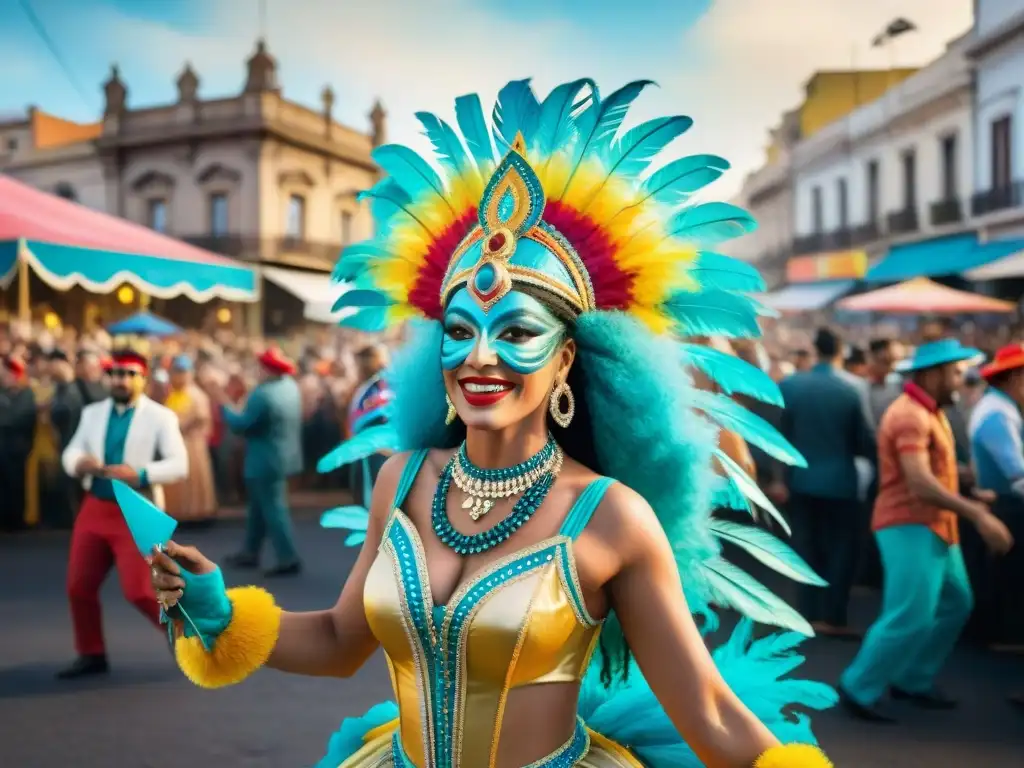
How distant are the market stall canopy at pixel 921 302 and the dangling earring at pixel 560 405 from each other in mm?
11097

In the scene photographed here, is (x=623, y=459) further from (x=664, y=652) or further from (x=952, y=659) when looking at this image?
(x=952, y=659)

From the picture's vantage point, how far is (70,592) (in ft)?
17.4

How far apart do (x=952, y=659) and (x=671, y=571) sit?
193 inches

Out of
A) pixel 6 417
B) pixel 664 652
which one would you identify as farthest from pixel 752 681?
pixel 6 417

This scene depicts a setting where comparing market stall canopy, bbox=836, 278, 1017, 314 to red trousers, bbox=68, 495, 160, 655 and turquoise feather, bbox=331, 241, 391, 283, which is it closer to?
red trousers, bbox=68, 495, 160, 655

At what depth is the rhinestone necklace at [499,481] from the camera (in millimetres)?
1887

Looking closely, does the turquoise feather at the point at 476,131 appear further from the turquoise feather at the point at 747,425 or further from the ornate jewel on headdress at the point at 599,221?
the turquoise feather at the point at 747,425

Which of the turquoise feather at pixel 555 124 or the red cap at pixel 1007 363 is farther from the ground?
the turquoise feather at pixel 555 124

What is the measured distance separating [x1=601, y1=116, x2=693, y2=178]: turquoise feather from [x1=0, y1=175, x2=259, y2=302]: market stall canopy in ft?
38.0

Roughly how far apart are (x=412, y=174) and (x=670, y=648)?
1.11 m

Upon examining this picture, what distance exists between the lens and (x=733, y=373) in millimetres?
1994

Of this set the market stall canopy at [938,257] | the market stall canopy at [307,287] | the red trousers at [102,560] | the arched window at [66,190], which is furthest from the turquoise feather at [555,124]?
the arched window at [66,190]

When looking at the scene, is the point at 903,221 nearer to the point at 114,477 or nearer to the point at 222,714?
the point at 114,477

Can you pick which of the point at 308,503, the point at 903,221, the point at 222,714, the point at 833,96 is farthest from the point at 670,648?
the point at 833,96
